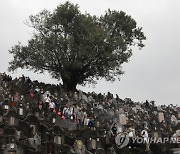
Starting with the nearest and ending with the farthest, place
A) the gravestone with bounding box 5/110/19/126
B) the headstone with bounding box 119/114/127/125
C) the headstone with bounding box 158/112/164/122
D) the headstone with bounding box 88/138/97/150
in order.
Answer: the gravestone with bounding box 5/110/19/126, the headstone with bounding box 88/138/97/150, the headstone with bounding box 119/114/127/125, the headstone with bounding box 158/112/164/122

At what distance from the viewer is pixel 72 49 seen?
35094mm

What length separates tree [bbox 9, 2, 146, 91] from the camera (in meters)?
35.2

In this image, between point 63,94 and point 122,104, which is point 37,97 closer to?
point 63,94

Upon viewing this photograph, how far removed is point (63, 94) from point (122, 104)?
17.1 ft

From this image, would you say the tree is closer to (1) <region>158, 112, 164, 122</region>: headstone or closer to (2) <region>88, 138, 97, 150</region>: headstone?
(1) <region>158, 112, 164, 122</region>: headstone

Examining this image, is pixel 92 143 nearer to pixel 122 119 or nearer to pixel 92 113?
pixel 92 113

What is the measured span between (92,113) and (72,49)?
10.4 metres

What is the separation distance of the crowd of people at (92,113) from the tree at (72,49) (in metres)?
2.74

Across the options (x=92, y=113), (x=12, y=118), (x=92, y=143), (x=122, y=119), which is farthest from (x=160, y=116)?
(x=12, y=118)

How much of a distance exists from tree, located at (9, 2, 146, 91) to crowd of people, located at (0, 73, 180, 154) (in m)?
2.74

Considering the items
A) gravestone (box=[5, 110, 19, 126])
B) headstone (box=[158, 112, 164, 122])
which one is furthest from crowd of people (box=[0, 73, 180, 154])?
gravestone (box=[5, 110, 19, 126])

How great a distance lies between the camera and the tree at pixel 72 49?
35.2m

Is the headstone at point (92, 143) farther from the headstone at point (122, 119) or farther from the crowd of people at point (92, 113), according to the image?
the headstone at point (122, 119)

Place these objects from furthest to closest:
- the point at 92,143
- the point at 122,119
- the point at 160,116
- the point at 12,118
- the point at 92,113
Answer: the point at 160,116 → the point at 122,119 → the point at 92,113 → the point at 92,143 → the point at 12,118
